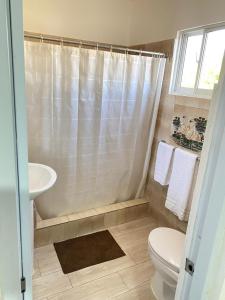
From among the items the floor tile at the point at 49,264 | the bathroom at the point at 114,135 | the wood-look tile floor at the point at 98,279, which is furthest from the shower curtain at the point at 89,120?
the wood-look tile floor at the point at 98,279

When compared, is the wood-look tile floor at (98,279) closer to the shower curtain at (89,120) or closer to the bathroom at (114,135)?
the bathroom at (114,135)

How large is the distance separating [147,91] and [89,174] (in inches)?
40.7

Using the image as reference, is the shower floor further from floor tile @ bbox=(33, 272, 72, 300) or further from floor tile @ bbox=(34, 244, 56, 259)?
floor tile @ bbox=(33, 272, 72, 300)

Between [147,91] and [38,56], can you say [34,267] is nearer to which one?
[38,56]

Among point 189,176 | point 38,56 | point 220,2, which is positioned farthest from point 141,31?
point 189,176

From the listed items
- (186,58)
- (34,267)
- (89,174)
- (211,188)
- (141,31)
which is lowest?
(34,267)

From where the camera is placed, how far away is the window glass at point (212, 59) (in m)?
1.88

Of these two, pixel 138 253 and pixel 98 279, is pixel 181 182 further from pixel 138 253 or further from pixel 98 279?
pixel 98 279

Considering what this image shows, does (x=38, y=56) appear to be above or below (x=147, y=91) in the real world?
above

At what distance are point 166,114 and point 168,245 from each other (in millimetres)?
1266

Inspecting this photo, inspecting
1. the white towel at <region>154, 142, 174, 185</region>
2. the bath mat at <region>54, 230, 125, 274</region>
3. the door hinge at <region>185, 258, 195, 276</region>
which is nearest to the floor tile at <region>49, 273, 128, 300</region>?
the bath mat at <region>54, 230, 125, 274</region>

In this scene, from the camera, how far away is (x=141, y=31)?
8.27ft

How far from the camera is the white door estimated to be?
26.6 inches

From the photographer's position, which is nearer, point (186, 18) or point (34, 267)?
point (34, 267)
